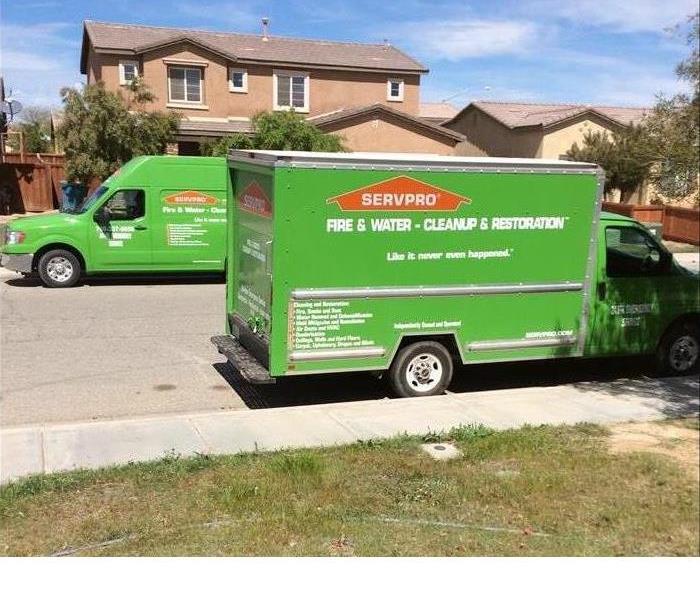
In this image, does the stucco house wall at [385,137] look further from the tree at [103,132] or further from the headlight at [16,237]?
the headlight at [16,237]

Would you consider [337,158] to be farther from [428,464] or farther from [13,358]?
[13,358]

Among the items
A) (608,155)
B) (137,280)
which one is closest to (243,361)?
(137,280)

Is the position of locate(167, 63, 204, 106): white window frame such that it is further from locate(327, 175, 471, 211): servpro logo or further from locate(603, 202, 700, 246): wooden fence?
locate(327, 175, 471, 211): servpro logo

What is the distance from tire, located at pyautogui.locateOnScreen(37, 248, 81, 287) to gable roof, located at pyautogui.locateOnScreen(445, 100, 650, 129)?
85.4 ft

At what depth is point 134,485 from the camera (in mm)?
5188

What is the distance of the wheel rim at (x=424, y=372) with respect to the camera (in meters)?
7.66

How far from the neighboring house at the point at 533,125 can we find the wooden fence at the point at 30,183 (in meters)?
21.6

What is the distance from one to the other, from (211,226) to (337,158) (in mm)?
7926

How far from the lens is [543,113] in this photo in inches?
1451

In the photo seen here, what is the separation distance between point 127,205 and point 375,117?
2030 centimetres

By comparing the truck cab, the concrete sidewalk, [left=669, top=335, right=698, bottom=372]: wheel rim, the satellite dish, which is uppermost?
the satellite dish

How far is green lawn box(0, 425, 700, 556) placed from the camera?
4.35 metres

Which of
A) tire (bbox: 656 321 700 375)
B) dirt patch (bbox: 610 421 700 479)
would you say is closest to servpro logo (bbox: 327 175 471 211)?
dirt patch (bbox: 610 421 700 479)
